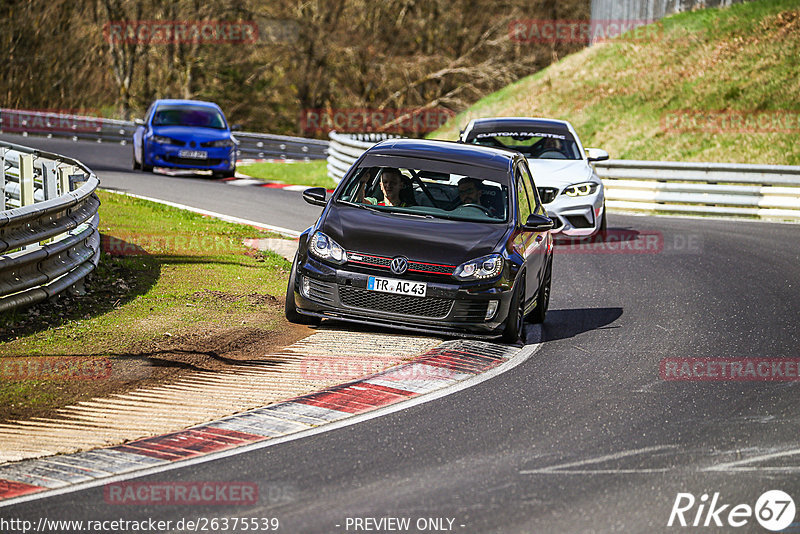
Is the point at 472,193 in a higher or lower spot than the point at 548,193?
higher

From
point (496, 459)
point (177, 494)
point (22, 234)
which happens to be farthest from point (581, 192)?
point (177, 494)

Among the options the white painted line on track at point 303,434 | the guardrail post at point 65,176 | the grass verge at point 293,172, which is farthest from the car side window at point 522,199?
the grass verge at point 293,172

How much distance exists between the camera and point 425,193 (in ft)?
33.1

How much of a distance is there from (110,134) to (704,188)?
77.0 ft

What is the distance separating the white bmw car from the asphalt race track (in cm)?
479

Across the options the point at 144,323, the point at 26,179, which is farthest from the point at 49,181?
the point at 144,323

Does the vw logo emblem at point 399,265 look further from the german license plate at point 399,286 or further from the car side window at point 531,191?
the car side window at point 531,191

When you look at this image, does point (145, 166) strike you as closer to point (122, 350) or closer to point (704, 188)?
point (704, 188)

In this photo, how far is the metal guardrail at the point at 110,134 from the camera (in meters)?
39.0

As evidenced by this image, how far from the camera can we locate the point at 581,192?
52.5ft

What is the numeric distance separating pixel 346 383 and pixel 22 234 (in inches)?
136

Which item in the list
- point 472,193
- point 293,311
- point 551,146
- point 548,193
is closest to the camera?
point 293,311

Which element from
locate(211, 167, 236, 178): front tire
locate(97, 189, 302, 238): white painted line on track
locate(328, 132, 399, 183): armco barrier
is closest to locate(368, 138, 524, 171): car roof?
locate(97, 189, 302, 238): white painted line on track

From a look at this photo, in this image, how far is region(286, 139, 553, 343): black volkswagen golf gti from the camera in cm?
902
